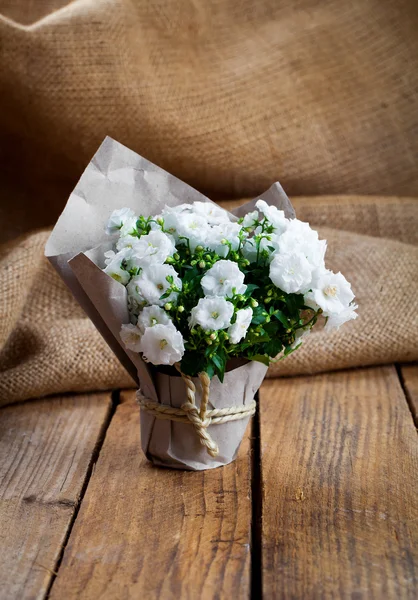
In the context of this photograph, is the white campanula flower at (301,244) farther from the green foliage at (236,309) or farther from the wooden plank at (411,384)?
the wooden plank at (411,384)

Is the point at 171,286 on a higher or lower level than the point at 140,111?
higher

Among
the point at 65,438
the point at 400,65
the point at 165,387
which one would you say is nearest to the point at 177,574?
the point at 165,387

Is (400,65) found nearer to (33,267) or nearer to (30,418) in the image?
(33,267)

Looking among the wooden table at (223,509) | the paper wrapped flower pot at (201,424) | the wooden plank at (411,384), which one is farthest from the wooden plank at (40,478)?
the wooden plank at (411,384)

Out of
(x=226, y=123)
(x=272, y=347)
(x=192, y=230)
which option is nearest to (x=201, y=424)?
(x=272, y=347)

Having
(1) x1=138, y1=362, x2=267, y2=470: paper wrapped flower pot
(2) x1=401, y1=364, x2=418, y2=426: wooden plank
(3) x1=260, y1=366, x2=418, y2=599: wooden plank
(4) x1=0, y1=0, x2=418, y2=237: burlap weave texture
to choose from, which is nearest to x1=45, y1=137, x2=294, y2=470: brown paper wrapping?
(1) x1=138, y1=362, x2=267, y2=470: paper wrapped flower pot

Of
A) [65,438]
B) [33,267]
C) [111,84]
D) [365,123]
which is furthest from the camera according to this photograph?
[365,123]
